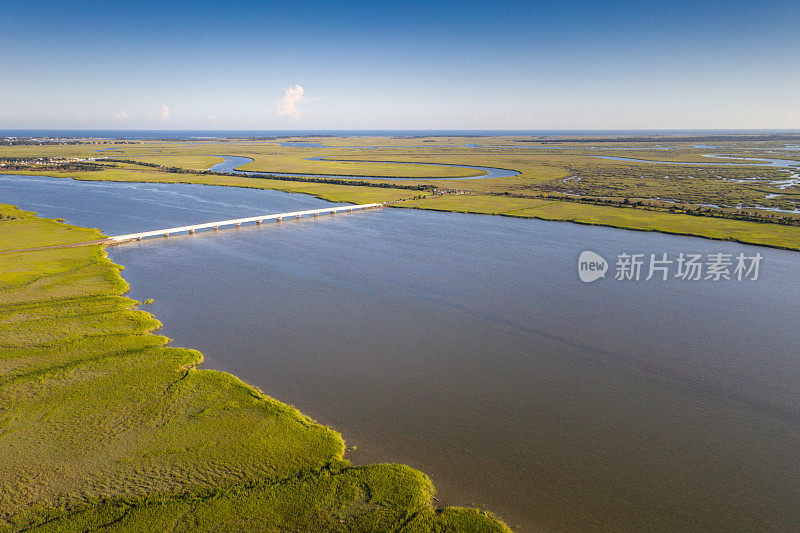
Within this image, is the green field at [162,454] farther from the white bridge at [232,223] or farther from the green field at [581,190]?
the green field at [581,190]

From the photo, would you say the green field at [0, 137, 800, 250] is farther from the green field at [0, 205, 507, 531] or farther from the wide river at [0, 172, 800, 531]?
the green field at [0, 205, 507, 531]

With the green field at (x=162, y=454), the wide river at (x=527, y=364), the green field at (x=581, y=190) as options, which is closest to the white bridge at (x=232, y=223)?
the wide river at (x=527, y=364)

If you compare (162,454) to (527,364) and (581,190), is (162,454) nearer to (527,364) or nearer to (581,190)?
(527,364)

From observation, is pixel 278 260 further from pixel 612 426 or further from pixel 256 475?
pixel 612 426

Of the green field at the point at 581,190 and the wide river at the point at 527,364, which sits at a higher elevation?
the green field at the point at 581,190

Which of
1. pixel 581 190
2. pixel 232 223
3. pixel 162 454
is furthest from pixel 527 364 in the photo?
pixel 581 190

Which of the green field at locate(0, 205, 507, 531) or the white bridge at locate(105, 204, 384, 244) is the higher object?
the white bridge at locate(105, 204, 384, 244)

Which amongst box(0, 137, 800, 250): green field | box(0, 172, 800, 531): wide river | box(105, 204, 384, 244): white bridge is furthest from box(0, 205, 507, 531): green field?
box(0, 137, 800, 250): green field
